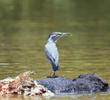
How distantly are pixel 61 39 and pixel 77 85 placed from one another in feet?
49.7

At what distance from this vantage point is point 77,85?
15.6 meters

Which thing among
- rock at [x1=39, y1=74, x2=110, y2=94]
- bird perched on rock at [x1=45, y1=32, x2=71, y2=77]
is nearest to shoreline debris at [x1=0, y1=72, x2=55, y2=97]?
rock at [x1=39, y1=74, x2=110, y2=94]

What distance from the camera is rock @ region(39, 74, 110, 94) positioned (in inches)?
612

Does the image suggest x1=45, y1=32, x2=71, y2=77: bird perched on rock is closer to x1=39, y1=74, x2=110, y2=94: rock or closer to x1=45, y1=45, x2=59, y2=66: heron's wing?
x1=45, y1=45, x2=59, y2=66: heron's wing

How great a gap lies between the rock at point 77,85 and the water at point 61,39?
542 mm

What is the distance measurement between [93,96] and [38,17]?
26.0 metres

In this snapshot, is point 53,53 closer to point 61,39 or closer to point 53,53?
point 53,53

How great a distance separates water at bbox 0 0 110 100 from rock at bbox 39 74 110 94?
54cm

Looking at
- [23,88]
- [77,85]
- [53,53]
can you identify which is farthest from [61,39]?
[23,88]

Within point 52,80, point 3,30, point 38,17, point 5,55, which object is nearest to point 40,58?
point 5,55

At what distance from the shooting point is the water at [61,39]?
19.9 meters

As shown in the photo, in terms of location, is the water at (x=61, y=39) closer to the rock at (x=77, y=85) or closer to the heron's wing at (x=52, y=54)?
the rock at (x=77, y=85)

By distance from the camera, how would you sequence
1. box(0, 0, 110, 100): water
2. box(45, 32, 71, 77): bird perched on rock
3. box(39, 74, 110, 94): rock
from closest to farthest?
box(39, 74, 110, 94): rock
box(45, 32, 71, 77): bird perched on rock
box(0, 0, 110, 100): water

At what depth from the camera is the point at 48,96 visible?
15.0m
